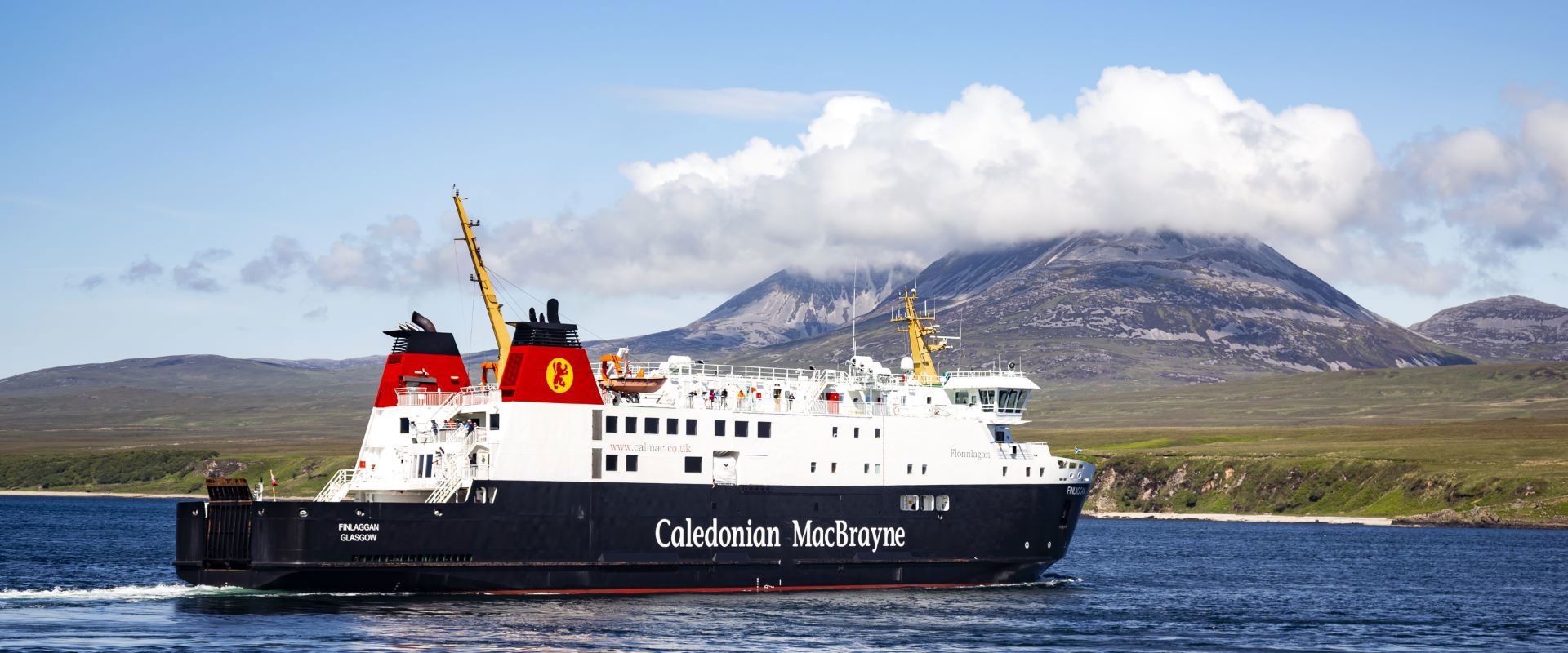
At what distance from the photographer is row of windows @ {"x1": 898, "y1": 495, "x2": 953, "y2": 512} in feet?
156

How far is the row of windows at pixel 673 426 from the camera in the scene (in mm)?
43906

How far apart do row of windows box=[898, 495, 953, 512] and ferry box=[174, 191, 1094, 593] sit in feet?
0.21

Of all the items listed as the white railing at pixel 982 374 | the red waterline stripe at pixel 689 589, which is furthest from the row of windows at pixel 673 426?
the white railing at pixel 982 374

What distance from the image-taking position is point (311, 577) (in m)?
40.4

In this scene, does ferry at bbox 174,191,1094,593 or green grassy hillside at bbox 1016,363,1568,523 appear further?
green grassy hillside at bbox 1016,363,1568,523

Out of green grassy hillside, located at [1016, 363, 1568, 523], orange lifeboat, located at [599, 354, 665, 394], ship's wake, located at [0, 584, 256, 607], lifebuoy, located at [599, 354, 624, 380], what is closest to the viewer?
ship's wake, located at [0, 584, 256, 607]

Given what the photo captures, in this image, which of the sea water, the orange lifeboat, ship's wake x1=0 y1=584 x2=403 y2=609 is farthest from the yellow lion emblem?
ship's wake x1=0 y1=584 x2=403 y2=609

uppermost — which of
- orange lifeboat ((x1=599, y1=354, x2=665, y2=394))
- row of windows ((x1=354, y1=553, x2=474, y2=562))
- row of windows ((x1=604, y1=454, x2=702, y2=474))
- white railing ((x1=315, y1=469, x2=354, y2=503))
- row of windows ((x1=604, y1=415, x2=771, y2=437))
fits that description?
orange lifeboat ((x1=599, y1=354, x2=665, y2=394))

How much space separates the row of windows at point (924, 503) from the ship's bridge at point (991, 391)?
354 cm

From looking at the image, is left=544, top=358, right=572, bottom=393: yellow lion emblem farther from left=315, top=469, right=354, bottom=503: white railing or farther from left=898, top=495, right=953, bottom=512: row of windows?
left=898, top=495, right=953, bottom=512: row of windows

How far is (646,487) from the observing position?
4391cm

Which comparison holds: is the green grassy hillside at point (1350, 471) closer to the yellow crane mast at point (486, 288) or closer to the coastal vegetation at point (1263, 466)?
the coastal vegetation at point (1263, 466)

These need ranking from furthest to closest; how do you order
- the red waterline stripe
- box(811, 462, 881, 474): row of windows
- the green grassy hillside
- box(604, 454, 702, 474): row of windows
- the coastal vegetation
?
the coastal vegetation, the green grassy hillside, box(811, 462, 881, 474): row of windows, box(604, 454, 702, 474): row of windows, the red waterline stripe

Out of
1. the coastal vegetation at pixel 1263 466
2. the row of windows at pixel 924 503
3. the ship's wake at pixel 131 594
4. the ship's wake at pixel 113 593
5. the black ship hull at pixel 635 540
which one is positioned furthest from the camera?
the coastal vegetation at pixel 1263 466
